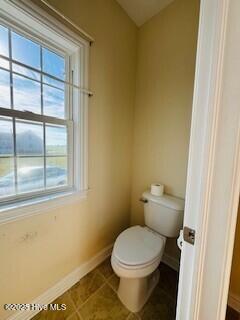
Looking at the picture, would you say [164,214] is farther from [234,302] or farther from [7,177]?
[7,177]

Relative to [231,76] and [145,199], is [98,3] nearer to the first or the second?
[231,76]

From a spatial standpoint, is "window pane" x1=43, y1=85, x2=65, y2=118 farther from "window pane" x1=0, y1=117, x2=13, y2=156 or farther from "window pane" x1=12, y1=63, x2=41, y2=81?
"window pane" x1=0, y1=117, x2=13, y2=156

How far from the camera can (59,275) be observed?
1327 mm

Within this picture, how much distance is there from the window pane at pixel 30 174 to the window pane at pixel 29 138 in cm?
6

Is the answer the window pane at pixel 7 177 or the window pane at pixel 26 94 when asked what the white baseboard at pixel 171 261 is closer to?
the window pane at pixel 7 177

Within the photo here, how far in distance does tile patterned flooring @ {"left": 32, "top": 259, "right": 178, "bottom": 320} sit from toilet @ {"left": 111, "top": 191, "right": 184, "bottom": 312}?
54 millimetres

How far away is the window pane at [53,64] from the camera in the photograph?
1208 millimetres

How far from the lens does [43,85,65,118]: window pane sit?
1.22 meters

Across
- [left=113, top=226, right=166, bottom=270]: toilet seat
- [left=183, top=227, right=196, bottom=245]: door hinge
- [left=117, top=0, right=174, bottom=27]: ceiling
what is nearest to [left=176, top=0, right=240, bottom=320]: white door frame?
[left=183, top=227, right=196, bottom=245]: door hinge

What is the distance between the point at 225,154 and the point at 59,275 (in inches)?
58.4

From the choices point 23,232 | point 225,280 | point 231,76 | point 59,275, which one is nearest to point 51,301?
point 59,275

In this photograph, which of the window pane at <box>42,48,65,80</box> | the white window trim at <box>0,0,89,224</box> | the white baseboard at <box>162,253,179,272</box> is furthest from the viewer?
the white baseboard at <box>162,253,179,272</box>

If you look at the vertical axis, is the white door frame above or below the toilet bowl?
above

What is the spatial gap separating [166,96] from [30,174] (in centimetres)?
137
